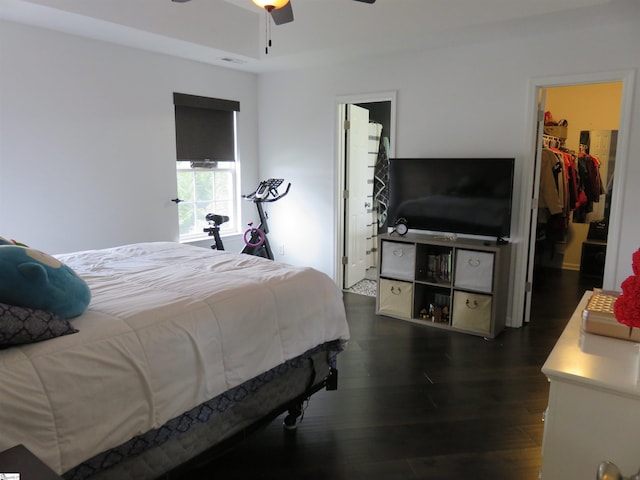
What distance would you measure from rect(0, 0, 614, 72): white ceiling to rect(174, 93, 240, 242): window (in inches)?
20.3

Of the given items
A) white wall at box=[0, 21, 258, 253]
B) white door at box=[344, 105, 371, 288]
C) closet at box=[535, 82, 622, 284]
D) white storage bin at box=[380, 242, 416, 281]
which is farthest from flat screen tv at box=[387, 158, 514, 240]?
white wall at box=[0, 21, 258, 253]

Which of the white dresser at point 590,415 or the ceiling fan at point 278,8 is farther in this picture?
the ceiling fan at point 278,8

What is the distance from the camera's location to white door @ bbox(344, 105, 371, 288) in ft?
16.5

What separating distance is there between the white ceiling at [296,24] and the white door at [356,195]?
80cm

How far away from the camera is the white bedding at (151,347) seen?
1365 millimetres

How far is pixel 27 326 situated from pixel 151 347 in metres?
0.39

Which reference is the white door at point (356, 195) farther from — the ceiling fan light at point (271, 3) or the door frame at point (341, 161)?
the ceiling fan light at point (271, 3)

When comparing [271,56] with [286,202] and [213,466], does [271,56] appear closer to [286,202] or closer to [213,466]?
[286,202]

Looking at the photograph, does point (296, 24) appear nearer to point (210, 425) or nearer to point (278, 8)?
point (278, 8)

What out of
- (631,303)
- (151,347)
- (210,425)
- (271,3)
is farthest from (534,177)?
(151,347)

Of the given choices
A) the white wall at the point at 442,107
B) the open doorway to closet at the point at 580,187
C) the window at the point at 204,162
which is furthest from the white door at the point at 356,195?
the open doorway to closet at the point at 580,187

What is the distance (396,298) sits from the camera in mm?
4289

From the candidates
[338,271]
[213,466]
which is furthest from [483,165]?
[213,466]

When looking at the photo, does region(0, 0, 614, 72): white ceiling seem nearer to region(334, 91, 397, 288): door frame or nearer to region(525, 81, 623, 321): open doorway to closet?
region(334, 91, 397, 288): door frame
